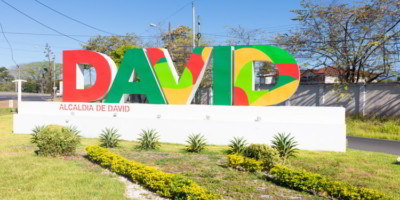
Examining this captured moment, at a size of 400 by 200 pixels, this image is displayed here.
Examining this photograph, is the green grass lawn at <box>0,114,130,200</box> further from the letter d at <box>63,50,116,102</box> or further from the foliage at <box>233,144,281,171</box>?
the letter d at <box>63,50,116,102</box>

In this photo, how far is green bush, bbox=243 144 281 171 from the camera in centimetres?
1165

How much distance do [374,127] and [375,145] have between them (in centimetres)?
525

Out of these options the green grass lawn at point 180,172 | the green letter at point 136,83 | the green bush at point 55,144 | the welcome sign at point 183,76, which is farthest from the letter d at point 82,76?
the green bush at point 55,144

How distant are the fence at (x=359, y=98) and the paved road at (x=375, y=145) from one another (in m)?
5.69

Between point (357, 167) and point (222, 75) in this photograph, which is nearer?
point (357, 167)

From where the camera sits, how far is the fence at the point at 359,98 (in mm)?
25422

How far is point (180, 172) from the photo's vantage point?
11.2 m

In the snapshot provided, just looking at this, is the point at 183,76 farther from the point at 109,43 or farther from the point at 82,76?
the point at 109,43

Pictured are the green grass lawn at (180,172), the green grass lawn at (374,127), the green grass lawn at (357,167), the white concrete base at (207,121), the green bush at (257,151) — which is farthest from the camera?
the green grass lawn at (374,127)

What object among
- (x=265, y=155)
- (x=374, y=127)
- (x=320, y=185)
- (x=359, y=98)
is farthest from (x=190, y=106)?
(x=359, y=98)

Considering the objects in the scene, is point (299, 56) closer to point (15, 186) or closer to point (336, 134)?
point (336, 134)

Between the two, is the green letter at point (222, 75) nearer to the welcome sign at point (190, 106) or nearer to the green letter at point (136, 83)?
the welcome sign at point (190, 106)

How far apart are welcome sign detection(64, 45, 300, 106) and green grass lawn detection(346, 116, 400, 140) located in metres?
9.12

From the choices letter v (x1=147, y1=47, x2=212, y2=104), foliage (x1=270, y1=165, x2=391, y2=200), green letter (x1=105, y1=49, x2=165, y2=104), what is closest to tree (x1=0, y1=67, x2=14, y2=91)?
green letter (x1=105, y1=49, x2=165, y2=104)
